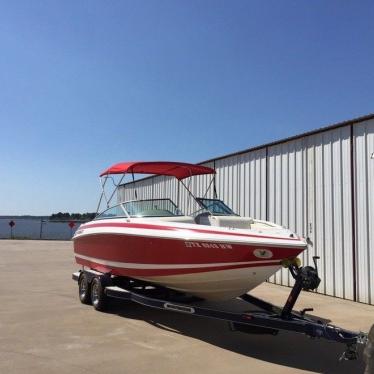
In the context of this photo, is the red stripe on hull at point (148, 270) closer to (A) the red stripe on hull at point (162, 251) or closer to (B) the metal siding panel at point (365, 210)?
(A) the red stripe on hull at point (162, 251)

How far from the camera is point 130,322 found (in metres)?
7.86

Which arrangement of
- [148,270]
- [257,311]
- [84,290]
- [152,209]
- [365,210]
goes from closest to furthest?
[257,311] < [148,270] < [152,209] < [84,290] < [365,210]

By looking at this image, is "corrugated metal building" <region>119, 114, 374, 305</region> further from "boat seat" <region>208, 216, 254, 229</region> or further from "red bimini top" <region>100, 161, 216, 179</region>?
"boat seat" <region>208, 216, 254, 229</region>

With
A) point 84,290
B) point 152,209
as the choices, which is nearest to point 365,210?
point 152,209

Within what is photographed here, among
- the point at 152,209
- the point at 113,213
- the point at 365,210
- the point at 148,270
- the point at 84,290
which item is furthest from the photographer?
the point at 365,210

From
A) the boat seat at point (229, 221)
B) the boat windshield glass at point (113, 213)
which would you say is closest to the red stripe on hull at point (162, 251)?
the boat windshield glass at point (113, 213)

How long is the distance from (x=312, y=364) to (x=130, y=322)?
3249 mm

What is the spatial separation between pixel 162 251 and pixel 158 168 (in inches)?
96.2

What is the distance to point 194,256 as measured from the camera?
22.3 ft

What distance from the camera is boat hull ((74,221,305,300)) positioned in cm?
625

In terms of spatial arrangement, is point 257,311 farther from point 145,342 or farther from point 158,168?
point 158,168

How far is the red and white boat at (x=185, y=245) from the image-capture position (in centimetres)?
629

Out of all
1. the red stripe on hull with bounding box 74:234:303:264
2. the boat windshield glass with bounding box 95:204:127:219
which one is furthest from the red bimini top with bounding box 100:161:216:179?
the red stripe on hull with bounding box 74:234:303:264

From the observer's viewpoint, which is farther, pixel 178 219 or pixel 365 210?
pixel 365 210
